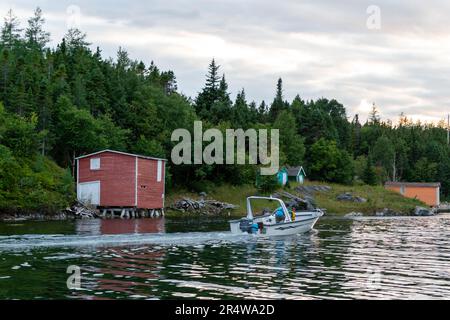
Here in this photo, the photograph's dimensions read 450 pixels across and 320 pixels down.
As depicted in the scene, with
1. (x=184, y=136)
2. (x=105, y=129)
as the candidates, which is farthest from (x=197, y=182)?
(x=105, y=129)

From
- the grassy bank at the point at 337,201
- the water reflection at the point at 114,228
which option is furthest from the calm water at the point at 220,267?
the grassy bank at the point at 337,201

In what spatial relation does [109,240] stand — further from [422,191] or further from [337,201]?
[422,191]

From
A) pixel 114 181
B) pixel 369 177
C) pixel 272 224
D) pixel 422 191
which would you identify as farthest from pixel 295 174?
pixel 272 224

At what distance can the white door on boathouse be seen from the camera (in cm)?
6850

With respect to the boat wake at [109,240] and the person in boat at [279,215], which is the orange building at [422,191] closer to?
the person in boat at [279,215]

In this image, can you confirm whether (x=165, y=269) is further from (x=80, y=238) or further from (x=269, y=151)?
(x=269, y=151)

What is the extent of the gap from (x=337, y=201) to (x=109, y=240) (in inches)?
2505

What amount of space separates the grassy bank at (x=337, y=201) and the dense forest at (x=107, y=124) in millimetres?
2116

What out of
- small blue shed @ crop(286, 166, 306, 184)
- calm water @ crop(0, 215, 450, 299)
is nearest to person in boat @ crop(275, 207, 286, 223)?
calm water @ crop(0, 215, 450, 299)

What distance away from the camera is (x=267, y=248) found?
3631 cm

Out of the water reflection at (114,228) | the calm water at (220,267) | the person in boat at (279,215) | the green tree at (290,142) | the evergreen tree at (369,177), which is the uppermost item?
the green tree at (290,142)

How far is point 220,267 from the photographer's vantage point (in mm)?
27031

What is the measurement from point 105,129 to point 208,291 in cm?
6406

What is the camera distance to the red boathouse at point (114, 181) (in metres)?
68.3
